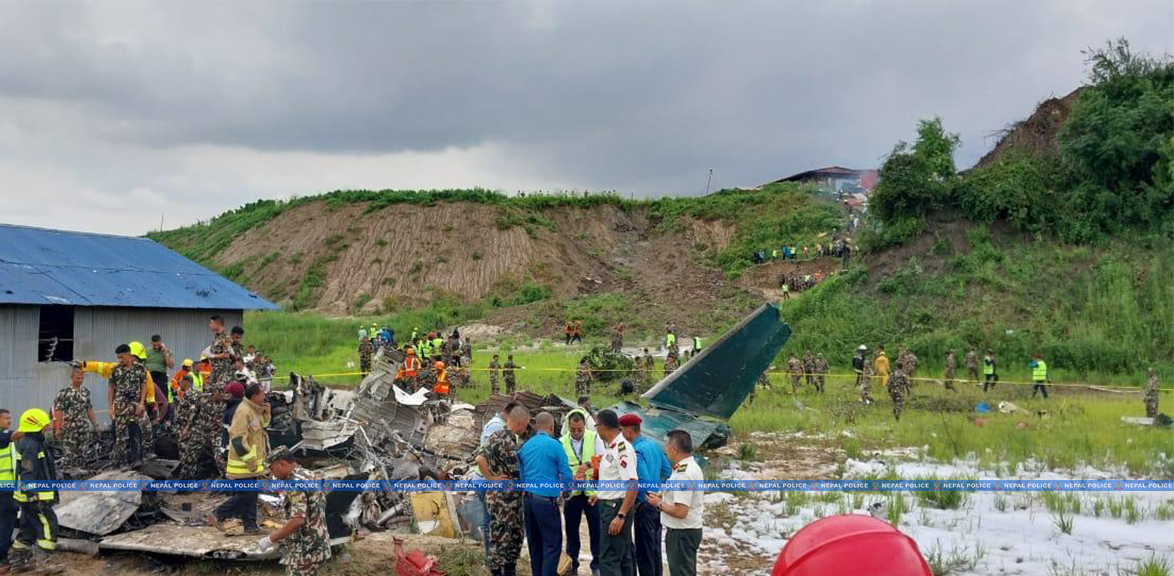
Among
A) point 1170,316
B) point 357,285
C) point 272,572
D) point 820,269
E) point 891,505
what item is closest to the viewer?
point 272,572

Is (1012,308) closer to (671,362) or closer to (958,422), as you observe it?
(671,362)

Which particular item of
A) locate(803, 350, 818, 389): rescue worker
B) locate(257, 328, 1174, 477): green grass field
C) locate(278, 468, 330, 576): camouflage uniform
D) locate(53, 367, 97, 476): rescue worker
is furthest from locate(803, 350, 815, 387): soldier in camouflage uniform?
locate(278, 468, 330, 576): camouflage uniform

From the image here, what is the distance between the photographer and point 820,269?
4781cm

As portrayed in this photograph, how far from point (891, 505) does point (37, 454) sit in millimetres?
9068

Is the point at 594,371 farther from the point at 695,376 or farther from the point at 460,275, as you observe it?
the point at 460,275

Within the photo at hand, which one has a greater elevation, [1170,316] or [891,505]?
[1170,316]

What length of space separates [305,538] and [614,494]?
2323mm

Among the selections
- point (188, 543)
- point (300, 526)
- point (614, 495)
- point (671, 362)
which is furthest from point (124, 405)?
point (671, 362)

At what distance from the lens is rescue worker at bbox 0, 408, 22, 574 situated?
7.67 meters

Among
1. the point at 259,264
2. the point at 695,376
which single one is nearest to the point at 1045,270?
the point at 695,376

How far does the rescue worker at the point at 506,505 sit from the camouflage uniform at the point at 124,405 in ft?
19.6

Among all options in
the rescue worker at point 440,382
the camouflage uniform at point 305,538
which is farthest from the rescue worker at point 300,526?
the rescue worker at point 440,382

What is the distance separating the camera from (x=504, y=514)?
6965 millimetres

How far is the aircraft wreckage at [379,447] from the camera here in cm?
805
